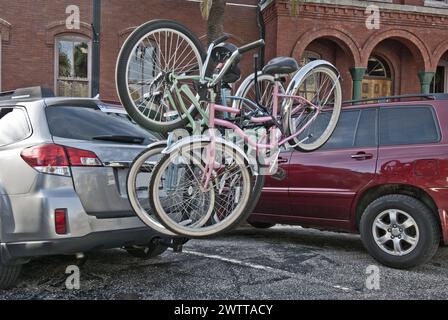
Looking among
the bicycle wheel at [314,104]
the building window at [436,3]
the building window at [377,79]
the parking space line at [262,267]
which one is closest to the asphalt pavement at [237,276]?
the parking space line at [262,267]

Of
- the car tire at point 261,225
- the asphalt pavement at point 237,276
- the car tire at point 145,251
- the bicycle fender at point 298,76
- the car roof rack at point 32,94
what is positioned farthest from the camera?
the car tire at point 261,225

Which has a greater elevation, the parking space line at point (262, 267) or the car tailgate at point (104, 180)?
the car tailgate at point (104, 180)

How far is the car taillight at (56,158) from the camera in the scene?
3.61 meters

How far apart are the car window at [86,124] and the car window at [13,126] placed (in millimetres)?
197

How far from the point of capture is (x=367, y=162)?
17.4ft

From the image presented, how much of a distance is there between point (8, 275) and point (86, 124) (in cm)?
135

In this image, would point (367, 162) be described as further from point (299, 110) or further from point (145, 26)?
point (145, 26)

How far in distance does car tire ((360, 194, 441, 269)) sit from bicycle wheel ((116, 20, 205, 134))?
3038mm

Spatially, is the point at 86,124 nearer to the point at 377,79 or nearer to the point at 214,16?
the point at 214,16

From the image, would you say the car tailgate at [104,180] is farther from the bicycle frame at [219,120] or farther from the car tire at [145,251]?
the bicycle frame at [219,120]

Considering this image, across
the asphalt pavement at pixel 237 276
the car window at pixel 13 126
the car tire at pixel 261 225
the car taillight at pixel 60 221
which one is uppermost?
the car window at pixel 13 126

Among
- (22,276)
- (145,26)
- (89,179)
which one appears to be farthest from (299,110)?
(22,276)

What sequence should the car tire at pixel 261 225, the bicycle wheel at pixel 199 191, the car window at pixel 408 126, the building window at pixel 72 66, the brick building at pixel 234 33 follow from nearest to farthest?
the bicycle wheel at pixel 199 191, the car window at pixel 408 126, the car tire at pixel 261 225, the brick building at pixel 234 33, the building window at pixel 72 66

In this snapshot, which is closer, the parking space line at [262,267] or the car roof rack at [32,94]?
the car roof rack at [32,94]
